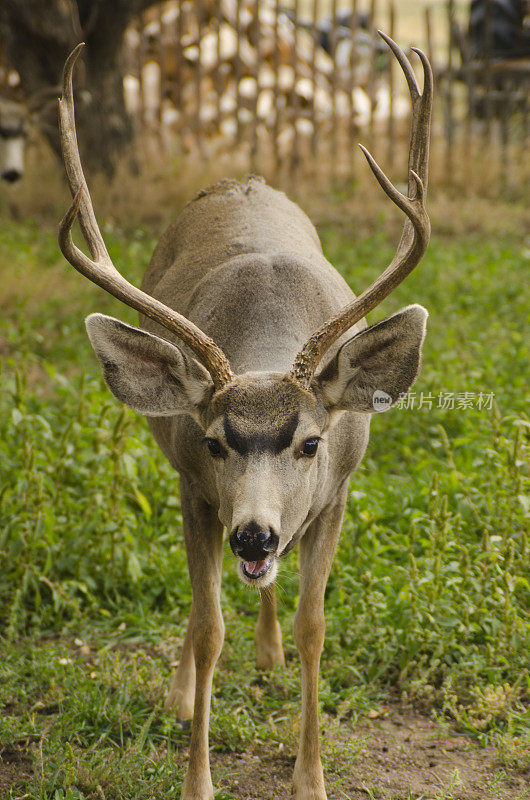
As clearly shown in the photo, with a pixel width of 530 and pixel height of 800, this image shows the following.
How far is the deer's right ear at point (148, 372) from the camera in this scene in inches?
130

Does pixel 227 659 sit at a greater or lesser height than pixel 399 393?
lesser

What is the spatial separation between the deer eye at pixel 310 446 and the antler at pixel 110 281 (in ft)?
1.14

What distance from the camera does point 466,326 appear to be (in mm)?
7531

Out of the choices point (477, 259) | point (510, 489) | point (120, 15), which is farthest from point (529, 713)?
point (120, 15)

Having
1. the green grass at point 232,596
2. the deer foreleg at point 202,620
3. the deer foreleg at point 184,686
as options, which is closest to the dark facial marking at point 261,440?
the deer foreleg at point 202,620

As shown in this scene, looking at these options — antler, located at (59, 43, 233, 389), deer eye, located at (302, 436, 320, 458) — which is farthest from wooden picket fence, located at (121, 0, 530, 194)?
deer eye, located at (302, 436, 320, 458)

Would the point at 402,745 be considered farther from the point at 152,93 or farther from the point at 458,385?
the point at 152,93

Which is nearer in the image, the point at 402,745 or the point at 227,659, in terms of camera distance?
the point at 402,745

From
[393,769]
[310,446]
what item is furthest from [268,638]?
[310,446]

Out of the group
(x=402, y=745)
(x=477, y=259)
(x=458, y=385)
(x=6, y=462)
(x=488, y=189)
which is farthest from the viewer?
(x=488, y=189)

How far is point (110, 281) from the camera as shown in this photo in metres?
3.36

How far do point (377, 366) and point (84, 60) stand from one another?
8.71 m

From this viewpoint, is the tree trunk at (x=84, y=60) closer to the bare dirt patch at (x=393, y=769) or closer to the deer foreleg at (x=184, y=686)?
the deer foreleg at (x=184, y=686)

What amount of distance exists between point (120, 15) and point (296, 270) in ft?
24.6
